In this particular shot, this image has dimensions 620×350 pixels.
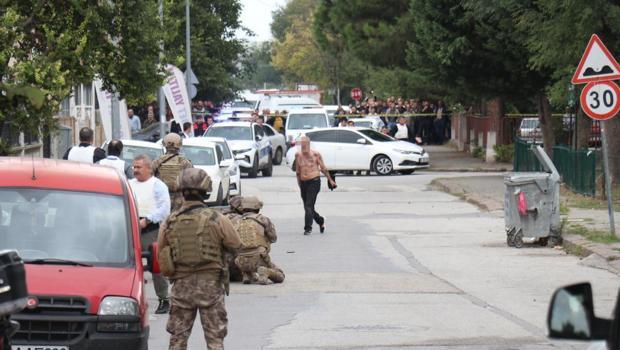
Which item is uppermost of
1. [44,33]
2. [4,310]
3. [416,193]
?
[44,33]

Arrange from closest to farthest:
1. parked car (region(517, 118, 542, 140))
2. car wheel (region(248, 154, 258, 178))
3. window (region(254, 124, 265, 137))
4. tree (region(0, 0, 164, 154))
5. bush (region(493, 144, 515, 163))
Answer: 1. tree (region(0, 0, 164, 154))
2. car wheel (region(248, 154, 258, 178))
3. window (region(254, 124, 265, 137))
4. bush (region(493, 144, 515, 163))
5. parked car (region(517, 118, 542, 140))

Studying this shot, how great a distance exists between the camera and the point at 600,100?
1928cm

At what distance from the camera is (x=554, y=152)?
102 ft

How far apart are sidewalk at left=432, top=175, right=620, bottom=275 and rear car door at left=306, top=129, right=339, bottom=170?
5.95 metres

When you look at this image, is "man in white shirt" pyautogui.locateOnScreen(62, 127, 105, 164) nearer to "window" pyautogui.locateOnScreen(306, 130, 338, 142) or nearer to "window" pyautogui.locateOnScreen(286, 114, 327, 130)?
"window" pyautogui.locateOnScreen(306, 130, 338, 142)

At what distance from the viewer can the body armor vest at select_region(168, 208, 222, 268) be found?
30.3ft

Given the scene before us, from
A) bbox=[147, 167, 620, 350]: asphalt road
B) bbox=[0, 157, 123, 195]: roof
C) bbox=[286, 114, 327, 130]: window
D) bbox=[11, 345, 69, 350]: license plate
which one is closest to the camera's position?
bbox=[11, 345, 69, 350]: license plate

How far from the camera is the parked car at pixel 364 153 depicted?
4094 centimetres

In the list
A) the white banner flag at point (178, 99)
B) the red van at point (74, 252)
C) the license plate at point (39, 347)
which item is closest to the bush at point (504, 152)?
the white banner flag at point (178, 99)

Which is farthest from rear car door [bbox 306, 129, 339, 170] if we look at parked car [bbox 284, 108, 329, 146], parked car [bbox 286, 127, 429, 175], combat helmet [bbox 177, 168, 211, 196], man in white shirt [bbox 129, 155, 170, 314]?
combat helmet [bbox 177, 168, 211, 196]

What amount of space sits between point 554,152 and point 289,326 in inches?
781

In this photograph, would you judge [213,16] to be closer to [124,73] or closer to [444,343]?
[124,73]

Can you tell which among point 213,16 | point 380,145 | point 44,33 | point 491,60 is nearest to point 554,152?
point 491,60

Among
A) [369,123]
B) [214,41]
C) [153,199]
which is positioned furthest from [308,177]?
[214,41]
